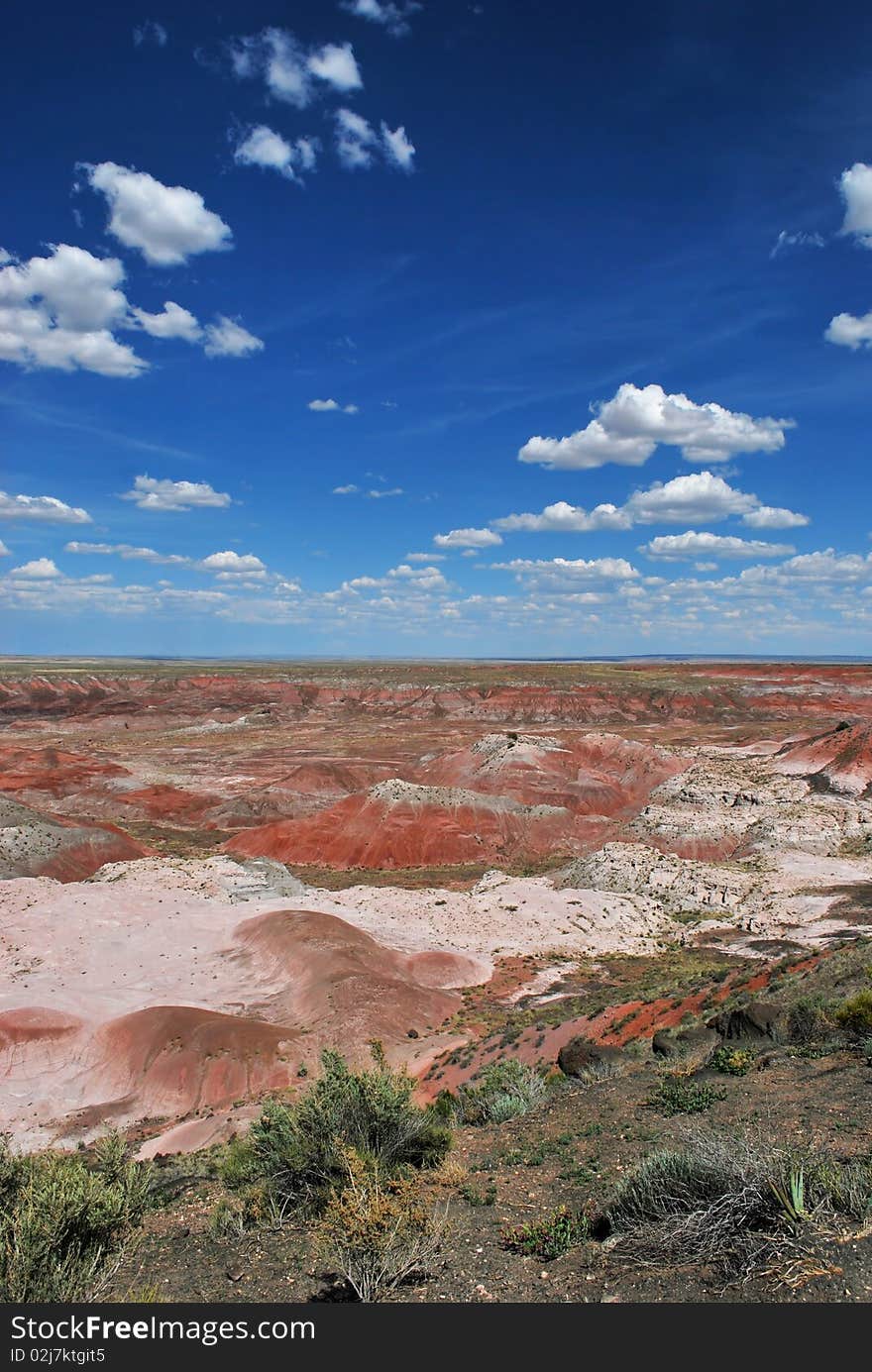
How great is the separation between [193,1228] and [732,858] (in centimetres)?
3905

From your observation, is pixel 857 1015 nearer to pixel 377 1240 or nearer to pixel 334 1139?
pixel 334 1139

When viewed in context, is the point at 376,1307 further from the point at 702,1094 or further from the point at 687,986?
the point at 687,986

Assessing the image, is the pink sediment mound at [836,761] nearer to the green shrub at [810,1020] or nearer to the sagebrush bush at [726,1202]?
the green shrub at [810,1020]

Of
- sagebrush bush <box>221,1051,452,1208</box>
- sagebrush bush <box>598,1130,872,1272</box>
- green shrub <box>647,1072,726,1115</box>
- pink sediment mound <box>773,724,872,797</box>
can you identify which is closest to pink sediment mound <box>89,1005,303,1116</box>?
sagebrush bush <box>221,1051,452,1208</box>

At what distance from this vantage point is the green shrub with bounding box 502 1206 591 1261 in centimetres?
686

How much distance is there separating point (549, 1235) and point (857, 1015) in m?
8.29

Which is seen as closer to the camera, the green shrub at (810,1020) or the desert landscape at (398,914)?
the green shrub at (810,1020)

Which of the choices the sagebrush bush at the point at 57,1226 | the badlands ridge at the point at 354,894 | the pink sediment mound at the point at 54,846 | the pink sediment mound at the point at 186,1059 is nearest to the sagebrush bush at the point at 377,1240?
the sagebrush bush at the point at 57,1226

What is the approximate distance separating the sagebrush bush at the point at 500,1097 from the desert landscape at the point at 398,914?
694 mm

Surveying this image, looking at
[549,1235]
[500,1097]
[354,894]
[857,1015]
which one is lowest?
[354,894]

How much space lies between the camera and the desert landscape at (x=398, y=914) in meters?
19.3

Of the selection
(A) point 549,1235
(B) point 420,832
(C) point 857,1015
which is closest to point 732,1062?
(C) point 857,1015

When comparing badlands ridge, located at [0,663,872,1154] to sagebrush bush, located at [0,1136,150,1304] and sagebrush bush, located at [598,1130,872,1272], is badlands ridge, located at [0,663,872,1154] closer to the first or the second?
sagebrush bush, located at [0,1136,150,1304]

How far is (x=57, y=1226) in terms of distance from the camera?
266 inches
